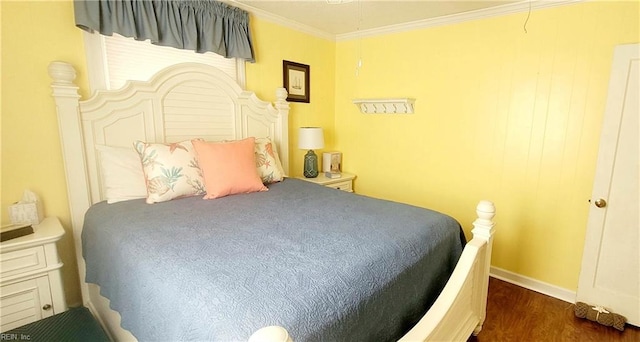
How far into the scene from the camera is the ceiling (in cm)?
244

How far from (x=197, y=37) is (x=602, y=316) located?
11.2 feet

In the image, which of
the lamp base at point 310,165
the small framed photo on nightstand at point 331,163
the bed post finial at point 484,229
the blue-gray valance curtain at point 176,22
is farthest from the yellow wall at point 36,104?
the bed post finial at point 484,229

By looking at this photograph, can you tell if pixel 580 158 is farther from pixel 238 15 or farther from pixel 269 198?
pixel 238 15

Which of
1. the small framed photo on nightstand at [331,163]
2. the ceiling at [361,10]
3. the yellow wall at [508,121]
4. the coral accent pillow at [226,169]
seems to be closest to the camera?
the coral accent pillow at [226,169]

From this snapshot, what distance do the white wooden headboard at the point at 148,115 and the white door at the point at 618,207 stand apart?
243 centimetres

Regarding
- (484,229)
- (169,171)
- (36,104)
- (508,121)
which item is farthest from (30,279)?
(508,121)

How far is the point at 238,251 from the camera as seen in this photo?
4.05ft

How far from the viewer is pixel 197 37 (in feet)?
7.71

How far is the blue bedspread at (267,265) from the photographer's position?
918mm

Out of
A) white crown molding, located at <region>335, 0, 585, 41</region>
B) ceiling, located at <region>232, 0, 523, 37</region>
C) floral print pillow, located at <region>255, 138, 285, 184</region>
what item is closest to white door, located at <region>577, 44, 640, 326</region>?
white crown molding, located at <region>335, 0, 585, 41</region>

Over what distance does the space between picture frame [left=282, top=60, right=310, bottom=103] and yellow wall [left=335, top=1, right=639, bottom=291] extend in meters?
0.60

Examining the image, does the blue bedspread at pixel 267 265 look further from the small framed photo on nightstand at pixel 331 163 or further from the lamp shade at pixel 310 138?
the small framed photo on nightstand at pixel 331 163

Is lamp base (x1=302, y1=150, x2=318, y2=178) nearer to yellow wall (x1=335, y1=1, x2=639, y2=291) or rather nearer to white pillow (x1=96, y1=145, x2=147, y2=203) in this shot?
yellow wall (x1=335, y1=1, x2=639, y2=291)

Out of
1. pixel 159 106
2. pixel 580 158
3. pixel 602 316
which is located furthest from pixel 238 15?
pixel 602 316
